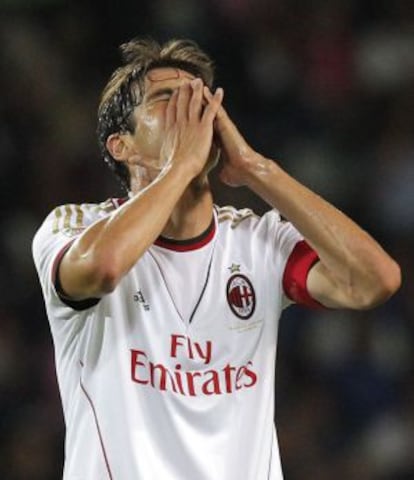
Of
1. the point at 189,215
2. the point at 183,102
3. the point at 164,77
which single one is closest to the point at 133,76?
the point at 164,77

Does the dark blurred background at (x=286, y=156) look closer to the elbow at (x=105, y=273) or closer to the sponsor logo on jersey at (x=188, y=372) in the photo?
the sponsor logo on jersey at (x=188, y=372)

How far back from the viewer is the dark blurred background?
5266 mm

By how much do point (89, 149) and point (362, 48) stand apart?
5.22ft

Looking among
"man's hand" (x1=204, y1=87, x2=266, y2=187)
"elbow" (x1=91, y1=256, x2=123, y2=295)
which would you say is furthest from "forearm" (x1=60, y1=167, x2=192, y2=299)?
"man's hand" (x1=204, y1=87, x2=266, y2=187)

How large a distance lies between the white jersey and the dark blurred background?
7.98 ft

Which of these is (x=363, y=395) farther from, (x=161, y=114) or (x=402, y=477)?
(x=161, y=114)

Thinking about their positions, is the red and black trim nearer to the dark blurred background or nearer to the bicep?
the bicep

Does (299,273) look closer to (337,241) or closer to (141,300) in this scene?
(337,241)

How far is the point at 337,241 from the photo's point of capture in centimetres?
276

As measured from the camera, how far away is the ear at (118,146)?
10.4 ft

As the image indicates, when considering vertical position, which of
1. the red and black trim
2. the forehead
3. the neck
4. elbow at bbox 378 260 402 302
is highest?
the forehead

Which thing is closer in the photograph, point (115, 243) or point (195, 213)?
point (115, 243)

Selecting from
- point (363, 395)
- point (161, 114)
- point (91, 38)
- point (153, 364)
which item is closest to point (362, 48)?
point (91, 38)

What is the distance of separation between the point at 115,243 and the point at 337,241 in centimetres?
58
